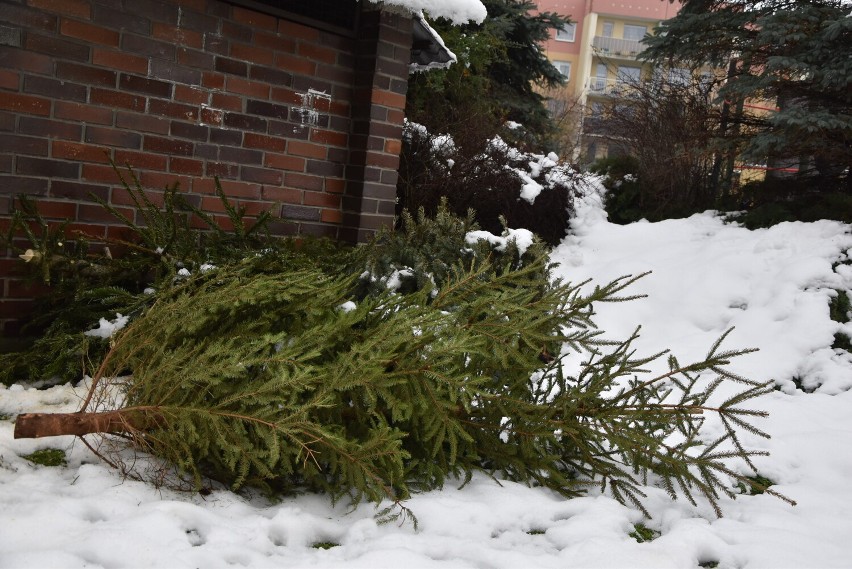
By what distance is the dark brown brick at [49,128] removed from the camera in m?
3.60

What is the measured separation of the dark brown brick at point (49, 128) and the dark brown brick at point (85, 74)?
24cm

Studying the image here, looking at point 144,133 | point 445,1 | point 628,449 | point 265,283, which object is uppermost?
point 445,1

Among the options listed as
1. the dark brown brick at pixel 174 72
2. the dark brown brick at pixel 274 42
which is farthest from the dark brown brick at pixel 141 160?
the dark brown brick at pixel 274 42

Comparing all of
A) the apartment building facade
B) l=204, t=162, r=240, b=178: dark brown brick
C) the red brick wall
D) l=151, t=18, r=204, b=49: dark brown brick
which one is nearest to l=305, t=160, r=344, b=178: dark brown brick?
the red brick wall

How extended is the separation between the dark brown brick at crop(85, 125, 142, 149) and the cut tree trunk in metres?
1.92

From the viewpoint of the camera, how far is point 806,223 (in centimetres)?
796

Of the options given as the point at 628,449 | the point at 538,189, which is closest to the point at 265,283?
the point at 628,449

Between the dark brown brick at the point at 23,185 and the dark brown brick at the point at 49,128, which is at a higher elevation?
the dark brown brick at the point at 49,128

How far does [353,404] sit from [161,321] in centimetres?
77

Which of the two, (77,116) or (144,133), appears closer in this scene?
(77,116)

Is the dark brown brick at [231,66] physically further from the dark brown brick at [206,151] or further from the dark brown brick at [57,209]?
the dark brown brick at [57,209]

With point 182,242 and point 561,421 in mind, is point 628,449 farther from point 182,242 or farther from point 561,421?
point 182,242

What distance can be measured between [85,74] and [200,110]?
2.13 ft

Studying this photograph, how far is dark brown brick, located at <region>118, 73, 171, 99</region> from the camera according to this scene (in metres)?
3.88
